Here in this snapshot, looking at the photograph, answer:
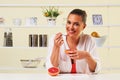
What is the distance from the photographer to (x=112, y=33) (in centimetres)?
412

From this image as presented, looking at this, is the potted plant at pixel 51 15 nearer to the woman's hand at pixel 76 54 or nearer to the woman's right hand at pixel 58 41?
the woman's right hand at pixel 58 41

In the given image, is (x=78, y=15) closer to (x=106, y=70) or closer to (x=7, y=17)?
(x=106, y=70)

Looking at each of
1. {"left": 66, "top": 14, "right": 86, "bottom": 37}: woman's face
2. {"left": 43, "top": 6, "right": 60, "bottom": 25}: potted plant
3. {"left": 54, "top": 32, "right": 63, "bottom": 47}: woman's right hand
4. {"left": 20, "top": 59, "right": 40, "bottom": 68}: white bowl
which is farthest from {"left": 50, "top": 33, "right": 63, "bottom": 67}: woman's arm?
{"left": 20, "top": 59, "right": 40, "bottom": 68}: white bowl

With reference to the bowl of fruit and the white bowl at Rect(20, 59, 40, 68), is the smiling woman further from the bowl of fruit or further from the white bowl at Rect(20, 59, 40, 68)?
the white bowl at Rect(20, 59, 40, 68)

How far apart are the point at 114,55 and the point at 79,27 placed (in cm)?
205

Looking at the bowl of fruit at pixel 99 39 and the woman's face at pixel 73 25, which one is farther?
the bowl of fruit at pixel 99 39

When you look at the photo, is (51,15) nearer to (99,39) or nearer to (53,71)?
(99,39)

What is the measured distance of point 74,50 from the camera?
1.99m

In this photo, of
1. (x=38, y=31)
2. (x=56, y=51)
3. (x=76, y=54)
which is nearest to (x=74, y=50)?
(x=76, y=54)

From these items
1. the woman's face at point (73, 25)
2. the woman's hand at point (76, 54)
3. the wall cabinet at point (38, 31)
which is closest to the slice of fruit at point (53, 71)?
the woman's hand at point (76, 54)

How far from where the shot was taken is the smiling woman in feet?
6.74

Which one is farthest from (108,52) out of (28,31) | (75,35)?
(75,35)

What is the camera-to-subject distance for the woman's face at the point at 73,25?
7.13 feet

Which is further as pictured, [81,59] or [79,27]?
[79,27]
